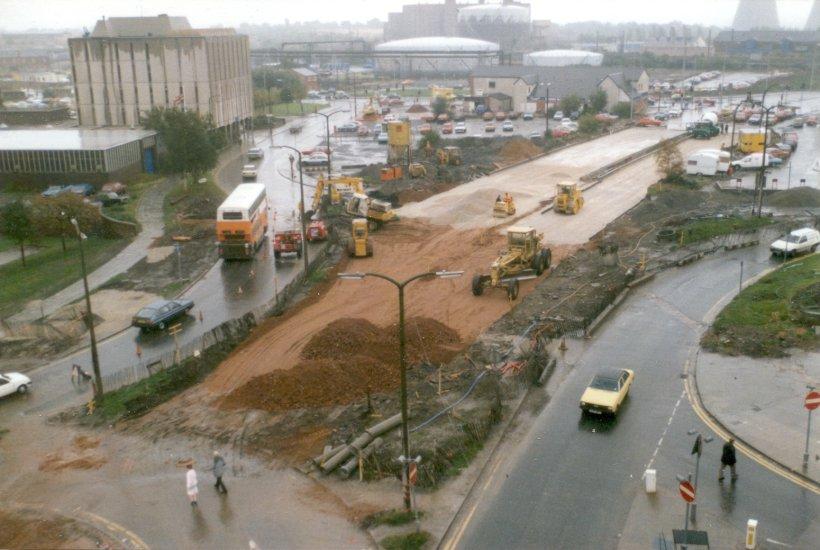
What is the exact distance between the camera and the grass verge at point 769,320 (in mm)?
28516

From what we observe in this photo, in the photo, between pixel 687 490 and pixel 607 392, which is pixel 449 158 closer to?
pixel 607 392

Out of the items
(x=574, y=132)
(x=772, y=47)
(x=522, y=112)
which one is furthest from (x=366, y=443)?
(x=772, y=47)

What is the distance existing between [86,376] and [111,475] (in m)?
7.61

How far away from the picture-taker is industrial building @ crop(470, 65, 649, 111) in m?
115

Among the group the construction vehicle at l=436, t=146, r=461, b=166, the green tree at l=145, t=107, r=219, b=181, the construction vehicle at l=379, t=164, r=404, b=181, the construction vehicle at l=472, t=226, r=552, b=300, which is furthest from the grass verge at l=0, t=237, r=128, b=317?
the construction vehicle at l=436, t=146, r=461, b=166

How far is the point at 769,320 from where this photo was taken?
101 ft

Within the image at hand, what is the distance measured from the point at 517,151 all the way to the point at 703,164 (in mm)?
18344

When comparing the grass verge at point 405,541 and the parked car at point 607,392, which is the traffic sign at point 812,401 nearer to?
the parked car at point 607,392

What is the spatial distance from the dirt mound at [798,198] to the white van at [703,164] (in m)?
9.65

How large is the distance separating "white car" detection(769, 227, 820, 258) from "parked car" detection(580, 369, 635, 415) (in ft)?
63.9

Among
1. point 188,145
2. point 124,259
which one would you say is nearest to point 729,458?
point 124,259

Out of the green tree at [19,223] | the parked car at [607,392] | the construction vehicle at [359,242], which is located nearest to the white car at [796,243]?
the parked car at [607,392]

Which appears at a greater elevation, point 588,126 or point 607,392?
point 588,126

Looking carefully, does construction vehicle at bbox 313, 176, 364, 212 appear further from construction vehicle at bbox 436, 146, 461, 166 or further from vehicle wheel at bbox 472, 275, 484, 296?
vehicle wheel at bbox 472, 275, 484, 296
